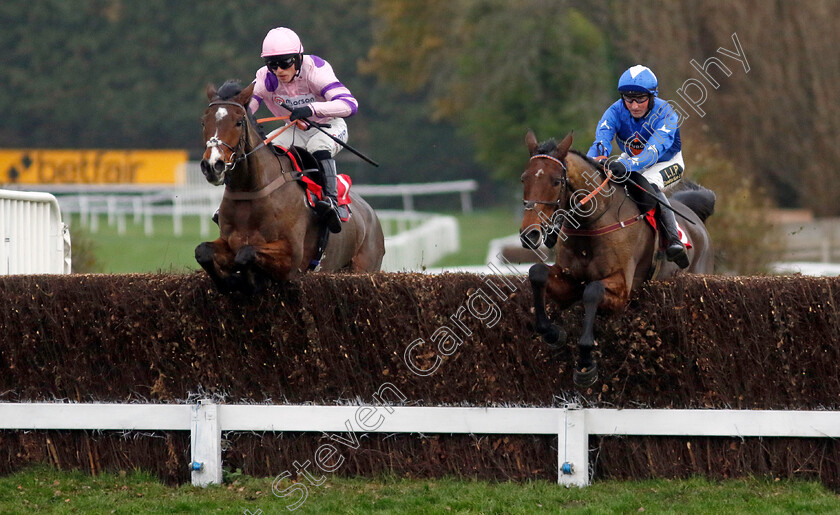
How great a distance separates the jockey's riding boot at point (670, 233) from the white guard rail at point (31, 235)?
4256 millimetres

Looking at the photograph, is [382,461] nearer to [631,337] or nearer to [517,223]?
[631,337]

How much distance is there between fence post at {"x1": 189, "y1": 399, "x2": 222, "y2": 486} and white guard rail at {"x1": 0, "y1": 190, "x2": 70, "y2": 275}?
86.3 inches

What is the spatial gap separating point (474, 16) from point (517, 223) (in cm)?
809

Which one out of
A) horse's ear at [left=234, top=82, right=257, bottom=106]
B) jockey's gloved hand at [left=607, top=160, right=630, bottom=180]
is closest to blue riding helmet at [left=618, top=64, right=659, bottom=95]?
jockey's gloved hand at [left=607, top=160, right=630, bottom=180]

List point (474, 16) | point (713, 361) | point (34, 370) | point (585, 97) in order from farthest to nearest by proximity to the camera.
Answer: point (474, 16), point (585, 97), point (34, 370), point (713, 361)

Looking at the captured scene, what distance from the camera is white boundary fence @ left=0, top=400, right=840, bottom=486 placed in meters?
6.03

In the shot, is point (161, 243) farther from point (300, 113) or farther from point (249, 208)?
point (249, 208)

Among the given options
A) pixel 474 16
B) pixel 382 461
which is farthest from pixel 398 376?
pixel 474 16

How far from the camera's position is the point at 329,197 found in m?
7.43

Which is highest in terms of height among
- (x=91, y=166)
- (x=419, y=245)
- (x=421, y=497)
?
(x=91, y=166)

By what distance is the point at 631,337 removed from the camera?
616 cm

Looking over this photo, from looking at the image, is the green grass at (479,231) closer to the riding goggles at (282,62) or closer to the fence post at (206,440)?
the riding goggles at (282,62)

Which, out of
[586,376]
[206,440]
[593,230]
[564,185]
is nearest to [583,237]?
[593,230]

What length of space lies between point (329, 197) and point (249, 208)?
74 centimetres
